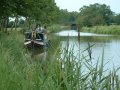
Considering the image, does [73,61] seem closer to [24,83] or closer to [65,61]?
[65,61]

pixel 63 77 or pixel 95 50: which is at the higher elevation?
pixel 63 77

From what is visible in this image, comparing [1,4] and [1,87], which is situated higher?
[1,4]

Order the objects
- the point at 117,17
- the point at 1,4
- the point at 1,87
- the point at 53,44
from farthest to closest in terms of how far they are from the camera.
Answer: the point at 117,17 → the point at 1,4 → the point at 53,44 → the point at 1,87

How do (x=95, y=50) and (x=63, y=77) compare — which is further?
(x=95, y=50)

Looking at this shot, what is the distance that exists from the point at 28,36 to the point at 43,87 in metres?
25.2

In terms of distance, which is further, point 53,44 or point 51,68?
point 53,44

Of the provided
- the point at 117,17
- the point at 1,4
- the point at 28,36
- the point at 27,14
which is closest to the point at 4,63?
the point at 1,4

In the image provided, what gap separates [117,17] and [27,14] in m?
83.7

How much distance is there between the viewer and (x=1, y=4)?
20156 mm

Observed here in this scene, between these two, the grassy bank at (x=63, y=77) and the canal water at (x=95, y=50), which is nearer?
the grassy bank at (x=63, y=77)

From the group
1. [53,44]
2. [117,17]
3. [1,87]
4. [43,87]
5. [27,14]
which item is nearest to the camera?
[43,87]

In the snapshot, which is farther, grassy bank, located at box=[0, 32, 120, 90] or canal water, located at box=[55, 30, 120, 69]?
canal water, located at box=[55, 30, 120, 69]

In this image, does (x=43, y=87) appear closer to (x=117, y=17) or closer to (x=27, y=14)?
(x=27, y=14)

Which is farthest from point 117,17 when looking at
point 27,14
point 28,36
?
point 27,14
